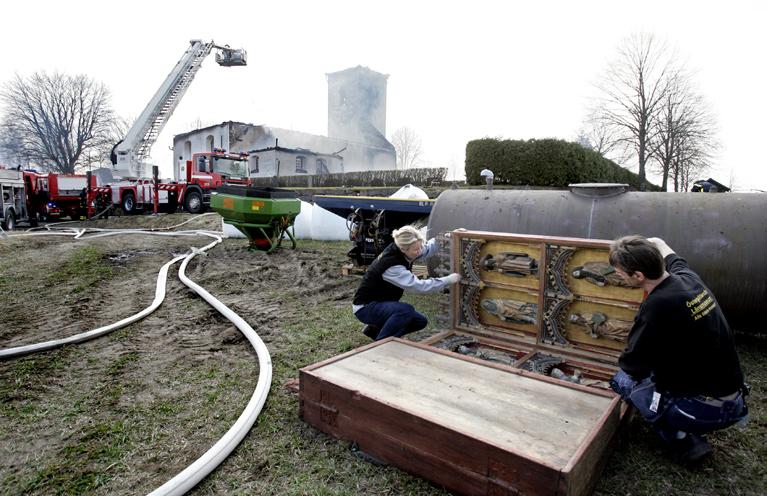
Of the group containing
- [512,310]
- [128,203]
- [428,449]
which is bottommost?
[428,449]

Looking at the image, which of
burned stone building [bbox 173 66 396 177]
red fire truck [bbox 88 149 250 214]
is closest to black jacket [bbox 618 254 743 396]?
red fire truck [bbox 88 149 250 214]

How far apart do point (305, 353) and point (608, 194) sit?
3.69 m

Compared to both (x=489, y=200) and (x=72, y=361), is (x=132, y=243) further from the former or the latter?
(x=489, y=200)

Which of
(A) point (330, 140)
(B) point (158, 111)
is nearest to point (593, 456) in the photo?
(B) point (158, 111)

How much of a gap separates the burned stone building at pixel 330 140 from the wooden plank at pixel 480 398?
692 inches

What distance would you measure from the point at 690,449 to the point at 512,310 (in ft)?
5.93

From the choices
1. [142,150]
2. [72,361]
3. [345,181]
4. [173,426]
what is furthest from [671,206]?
[142,150]

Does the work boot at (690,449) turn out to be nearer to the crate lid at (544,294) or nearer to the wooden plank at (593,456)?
the wooden plank at (593,456)

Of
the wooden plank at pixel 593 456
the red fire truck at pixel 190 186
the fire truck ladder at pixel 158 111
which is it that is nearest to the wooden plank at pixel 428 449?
the wooden plank at pixel 593 456

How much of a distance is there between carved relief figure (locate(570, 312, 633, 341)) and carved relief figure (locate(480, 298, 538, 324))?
1.22ft

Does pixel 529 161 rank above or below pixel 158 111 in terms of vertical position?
below

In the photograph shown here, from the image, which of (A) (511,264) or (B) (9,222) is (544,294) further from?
(B) (9,222)

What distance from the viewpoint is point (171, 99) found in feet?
66.3

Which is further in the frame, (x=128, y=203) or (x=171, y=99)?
(x=171, y=99)
